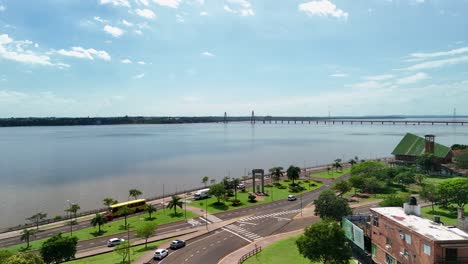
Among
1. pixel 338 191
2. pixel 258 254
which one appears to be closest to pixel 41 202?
pixel 258 254

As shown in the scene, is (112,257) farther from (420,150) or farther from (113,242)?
(420,150)

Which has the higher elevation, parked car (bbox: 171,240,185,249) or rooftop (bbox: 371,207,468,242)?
rooftop (bbox: 371,207,468,242)

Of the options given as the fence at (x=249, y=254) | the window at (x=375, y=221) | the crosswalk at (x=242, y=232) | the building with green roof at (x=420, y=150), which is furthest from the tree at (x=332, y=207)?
the building with green roof at (x=420, y=150)

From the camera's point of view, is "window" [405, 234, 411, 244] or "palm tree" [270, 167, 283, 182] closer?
"window" [405, 234, 411, 244]

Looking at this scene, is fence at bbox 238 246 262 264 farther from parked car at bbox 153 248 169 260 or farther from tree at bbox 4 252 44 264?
tree at bbox 4 252 44 264

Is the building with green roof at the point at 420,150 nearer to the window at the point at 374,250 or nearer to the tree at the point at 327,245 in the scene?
the window at the point at 374,250

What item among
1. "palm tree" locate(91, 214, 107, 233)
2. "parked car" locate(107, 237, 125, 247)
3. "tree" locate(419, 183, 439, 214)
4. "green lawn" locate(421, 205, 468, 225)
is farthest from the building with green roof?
"palm tree" locate(91, 214, 107, 233)
